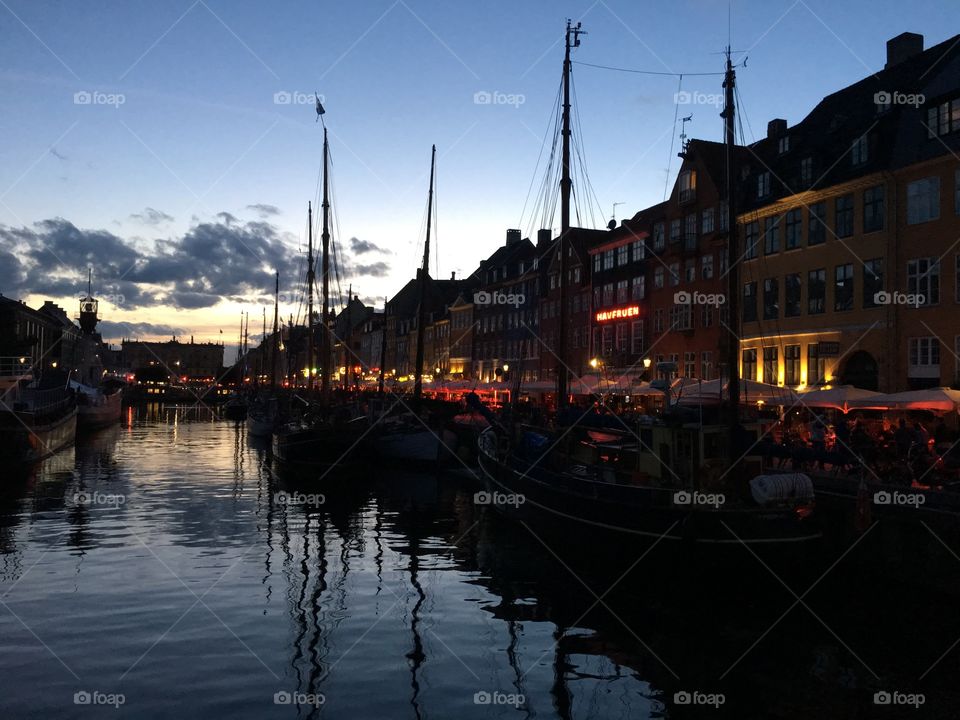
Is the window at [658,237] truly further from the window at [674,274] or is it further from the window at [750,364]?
the window at [750,364]

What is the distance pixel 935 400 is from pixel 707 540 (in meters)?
9.70

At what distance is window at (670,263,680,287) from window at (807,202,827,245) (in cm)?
1262

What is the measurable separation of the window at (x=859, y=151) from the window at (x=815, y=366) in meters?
8.79

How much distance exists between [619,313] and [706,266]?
10908 mm

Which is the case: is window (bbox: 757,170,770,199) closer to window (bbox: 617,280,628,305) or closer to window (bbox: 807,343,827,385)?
window (bbox: 807,343,827,385)

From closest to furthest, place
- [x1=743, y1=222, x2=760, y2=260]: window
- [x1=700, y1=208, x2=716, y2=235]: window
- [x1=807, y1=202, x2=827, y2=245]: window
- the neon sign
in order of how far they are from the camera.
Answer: [x1=807, y1=202, x2=827, y2=245]: window, [x1=743, y1=222, x2=760, y2=260]: window, [x1=700, y1=208, x2=716, y2=235]: window, the neon sign

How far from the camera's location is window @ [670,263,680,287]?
53750 mm

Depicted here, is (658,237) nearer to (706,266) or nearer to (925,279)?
(706,266)

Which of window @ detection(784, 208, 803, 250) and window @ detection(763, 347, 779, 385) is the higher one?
window @ detection(784, 208, 803, 250)

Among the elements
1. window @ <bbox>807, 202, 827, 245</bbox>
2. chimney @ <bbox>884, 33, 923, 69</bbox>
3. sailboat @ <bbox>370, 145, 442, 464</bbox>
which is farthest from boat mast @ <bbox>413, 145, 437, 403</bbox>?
chimney @ <bbox>884, 33, 923, 69</bbox>

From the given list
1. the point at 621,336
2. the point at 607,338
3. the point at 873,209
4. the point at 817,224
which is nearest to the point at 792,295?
the point at 817,224

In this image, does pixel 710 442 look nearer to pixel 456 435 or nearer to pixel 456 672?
pixel 456 672

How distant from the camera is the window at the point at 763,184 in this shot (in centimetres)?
4512

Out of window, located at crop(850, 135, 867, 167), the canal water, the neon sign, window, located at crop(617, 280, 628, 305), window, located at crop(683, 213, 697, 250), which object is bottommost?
the canal water
